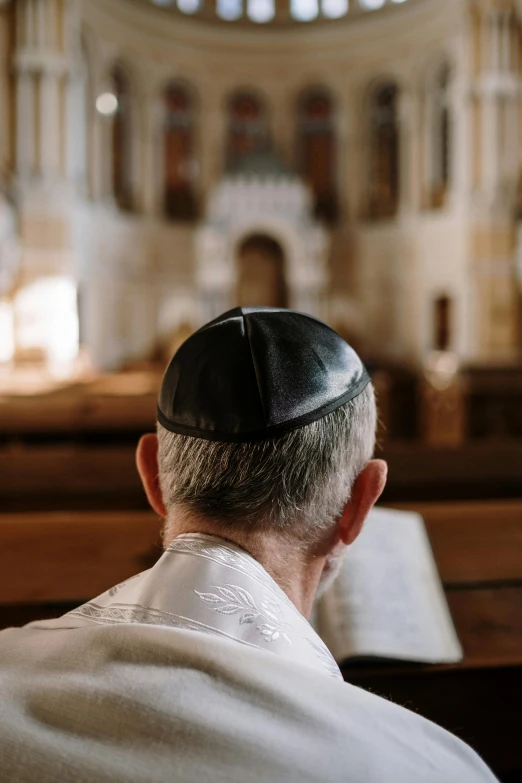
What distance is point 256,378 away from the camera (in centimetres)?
75

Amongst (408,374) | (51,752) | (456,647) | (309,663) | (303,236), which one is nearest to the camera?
(51,752)

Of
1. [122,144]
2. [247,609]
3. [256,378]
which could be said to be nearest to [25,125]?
[122,144]

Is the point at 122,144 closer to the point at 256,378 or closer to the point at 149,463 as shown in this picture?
the point at 149,463

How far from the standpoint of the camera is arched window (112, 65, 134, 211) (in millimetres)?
14156

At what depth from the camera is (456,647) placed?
1254 mm

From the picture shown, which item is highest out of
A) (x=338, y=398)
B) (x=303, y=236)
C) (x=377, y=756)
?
(x=303, y=236)

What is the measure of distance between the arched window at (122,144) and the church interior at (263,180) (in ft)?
0.13

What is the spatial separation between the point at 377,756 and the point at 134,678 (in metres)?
0.20

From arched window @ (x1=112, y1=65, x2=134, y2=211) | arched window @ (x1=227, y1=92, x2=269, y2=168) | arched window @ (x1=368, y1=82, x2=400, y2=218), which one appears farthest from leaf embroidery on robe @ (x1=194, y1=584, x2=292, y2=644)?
arched window @ (x1=227, y1=92, x2=269, y2=168)

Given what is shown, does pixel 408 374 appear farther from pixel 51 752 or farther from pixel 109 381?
pixel 51 752

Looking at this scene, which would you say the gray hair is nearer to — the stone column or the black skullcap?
the black skullcap

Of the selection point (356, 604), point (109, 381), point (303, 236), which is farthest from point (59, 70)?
point (356, 604)

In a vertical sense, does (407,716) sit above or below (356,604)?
above

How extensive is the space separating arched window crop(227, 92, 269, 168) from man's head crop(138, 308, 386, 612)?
1529 cm
